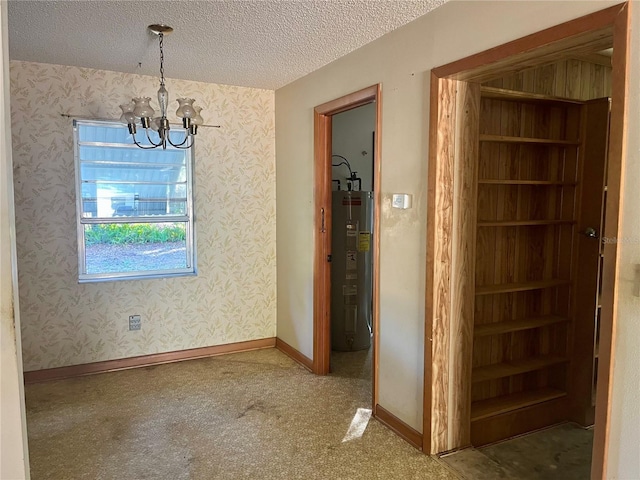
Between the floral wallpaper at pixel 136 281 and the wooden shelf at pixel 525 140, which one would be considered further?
the floral wallpaper at pixel 136 281

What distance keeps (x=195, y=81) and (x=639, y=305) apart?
3587 mm

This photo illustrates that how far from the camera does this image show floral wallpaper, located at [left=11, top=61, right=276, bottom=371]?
349 centimetres

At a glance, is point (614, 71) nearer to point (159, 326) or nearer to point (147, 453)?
point (147, 453)

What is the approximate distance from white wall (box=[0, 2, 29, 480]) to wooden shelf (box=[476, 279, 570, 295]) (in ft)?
7.76

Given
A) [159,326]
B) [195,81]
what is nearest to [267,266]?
[159,326]

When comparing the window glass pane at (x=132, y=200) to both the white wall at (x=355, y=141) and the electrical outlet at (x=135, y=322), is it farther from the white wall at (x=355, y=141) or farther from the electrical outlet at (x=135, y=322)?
the white wall at (x=355, y=141)

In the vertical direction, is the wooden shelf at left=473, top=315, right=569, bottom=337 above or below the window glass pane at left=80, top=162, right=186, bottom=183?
below

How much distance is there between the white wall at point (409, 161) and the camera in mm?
1609

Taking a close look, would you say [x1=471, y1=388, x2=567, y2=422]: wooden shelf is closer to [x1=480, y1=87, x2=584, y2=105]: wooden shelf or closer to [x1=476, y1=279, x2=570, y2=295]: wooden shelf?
[x1=476, y1=279, x2=570, y2=295]: wooden shelf

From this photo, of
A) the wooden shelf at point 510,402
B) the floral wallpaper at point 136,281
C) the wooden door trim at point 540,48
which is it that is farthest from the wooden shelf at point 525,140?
the floral wallpaper at point 136,281

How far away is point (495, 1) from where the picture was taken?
2.02 m

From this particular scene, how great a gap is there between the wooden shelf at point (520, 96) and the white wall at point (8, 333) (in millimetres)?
2346

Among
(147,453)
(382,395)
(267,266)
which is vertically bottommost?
(147,453)

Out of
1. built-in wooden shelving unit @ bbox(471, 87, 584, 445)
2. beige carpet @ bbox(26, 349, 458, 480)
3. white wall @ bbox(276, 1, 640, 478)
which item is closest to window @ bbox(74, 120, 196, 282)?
beige carpet @ bbox(26, 349, 458, 480)
